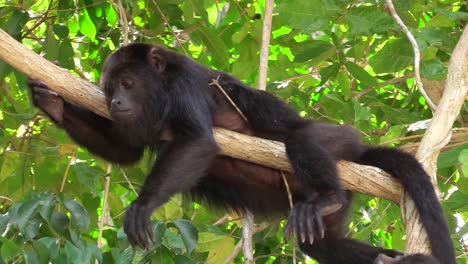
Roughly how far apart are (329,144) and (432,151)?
21.7 inches

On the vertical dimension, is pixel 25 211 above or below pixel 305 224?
above

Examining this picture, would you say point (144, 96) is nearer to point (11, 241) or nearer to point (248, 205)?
point (248, 205)

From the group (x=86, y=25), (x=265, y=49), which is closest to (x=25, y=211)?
(x=265, y=49)

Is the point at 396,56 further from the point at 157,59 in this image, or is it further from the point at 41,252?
the point at 41,252

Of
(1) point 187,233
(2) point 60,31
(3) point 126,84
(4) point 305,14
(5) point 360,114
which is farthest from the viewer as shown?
(2) point 60,31

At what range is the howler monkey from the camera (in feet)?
12.5

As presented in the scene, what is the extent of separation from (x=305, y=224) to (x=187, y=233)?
1.99 feet

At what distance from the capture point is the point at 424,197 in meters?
3.80

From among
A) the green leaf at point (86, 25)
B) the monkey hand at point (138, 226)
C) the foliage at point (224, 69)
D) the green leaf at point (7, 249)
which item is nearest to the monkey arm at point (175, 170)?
the monkey hand at point (138, 226)

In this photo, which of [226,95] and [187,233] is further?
[226,95]

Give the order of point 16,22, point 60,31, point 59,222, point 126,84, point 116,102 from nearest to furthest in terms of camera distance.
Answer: point 59,222, point 116,102, point 126,84, point 16,22, point 60,31

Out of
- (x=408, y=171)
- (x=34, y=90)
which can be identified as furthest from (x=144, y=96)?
(x=408, y=171)

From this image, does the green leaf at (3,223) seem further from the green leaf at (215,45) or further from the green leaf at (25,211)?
the green leaf at (215,45)

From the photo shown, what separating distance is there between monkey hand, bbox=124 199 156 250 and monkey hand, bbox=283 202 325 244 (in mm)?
626
